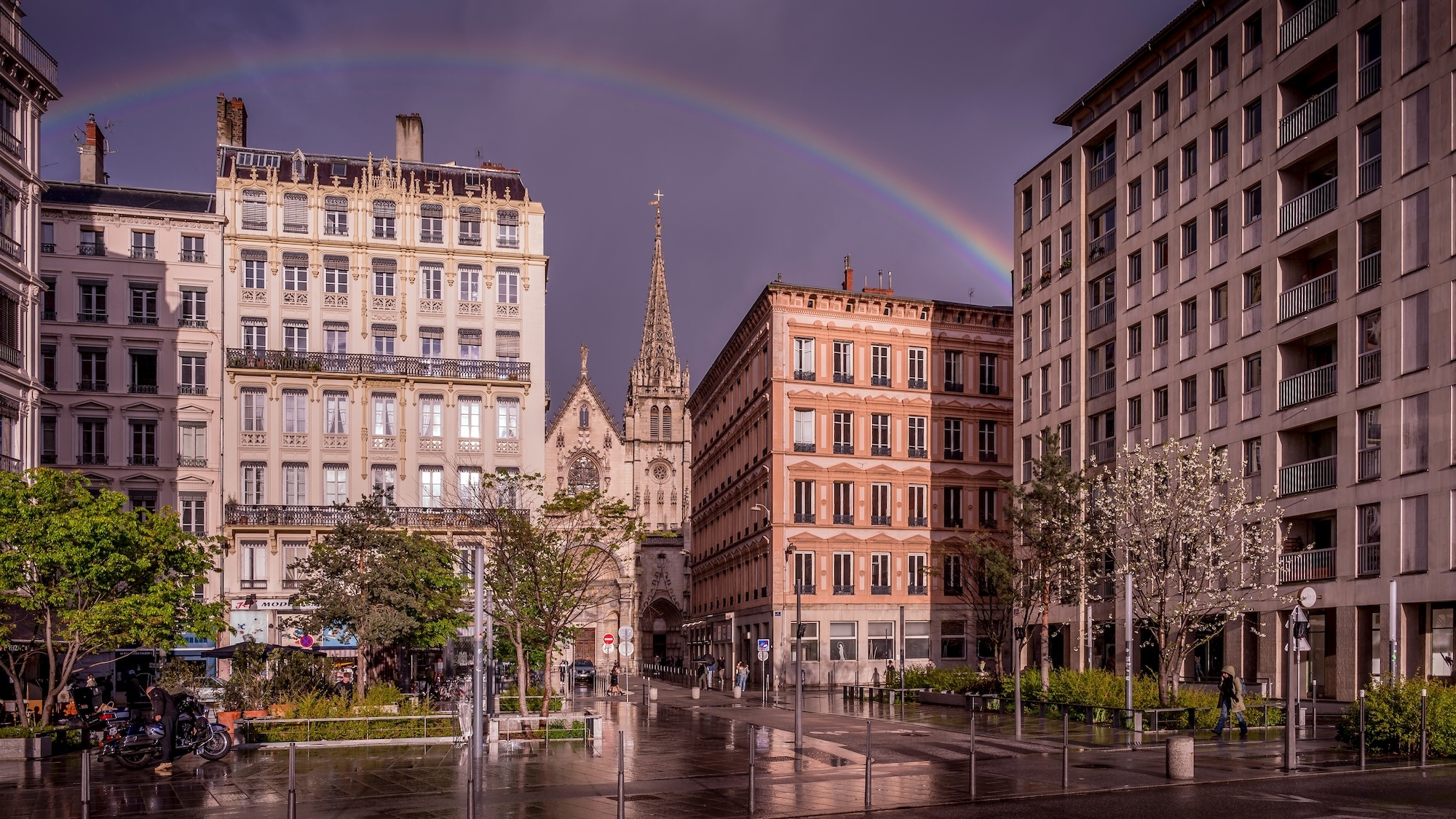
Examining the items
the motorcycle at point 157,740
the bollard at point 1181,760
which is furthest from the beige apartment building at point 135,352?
the bollard at point 1181,760

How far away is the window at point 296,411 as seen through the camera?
61.6 m

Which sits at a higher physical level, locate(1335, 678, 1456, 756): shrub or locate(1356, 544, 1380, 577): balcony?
locate(1356, 544, 1380, 577): balcony

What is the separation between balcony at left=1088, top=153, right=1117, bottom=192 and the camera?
54812 mm

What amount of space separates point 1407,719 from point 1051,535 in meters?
19.4

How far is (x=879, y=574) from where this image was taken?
7050 centimetres

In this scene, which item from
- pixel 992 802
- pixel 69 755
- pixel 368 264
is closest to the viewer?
pixel 992 802

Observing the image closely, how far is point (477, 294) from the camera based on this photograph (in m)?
64.6

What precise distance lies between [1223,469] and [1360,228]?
8194 mm

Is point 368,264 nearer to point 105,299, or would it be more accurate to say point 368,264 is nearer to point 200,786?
point 105,299

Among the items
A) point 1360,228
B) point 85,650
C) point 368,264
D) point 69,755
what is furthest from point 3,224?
point 1360,228

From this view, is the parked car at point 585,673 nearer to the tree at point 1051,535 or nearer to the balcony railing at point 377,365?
the balcony railing at point 377,365

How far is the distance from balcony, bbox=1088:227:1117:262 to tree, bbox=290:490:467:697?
29.4 metres

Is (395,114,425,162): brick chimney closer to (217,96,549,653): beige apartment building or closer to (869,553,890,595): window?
(217,96,549,653): beige apartment building

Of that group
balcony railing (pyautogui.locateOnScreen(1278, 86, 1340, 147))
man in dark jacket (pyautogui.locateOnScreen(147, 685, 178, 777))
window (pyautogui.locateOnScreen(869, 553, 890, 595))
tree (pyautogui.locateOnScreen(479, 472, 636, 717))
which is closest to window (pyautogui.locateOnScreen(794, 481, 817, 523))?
window (pyautogui.locateOnScreen(869, 553, 890, 595))
